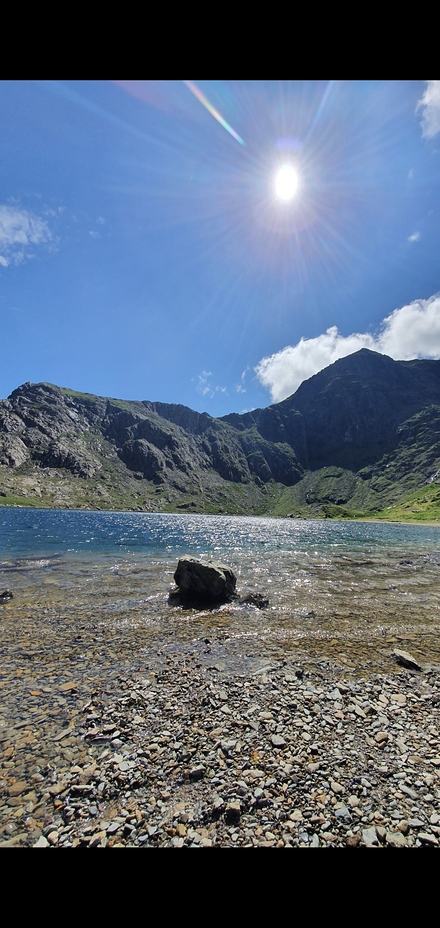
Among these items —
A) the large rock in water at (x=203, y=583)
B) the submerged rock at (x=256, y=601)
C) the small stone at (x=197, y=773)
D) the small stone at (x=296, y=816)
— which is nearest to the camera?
the small stone at (x=296, y=816)

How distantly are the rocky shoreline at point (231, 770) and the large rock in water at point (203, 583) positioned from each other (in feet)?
44.4

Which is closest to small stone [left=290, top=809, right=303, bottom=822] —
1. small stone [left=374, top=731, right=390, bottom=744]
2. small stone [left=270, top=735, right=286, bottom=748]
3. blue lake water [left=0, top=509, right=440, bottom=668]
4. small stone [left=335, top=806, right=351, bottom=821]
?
small stone [left=335, top=806, right=351, bottom=821]

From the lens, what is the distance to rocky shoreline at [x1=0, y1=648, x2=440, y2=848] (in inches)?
254

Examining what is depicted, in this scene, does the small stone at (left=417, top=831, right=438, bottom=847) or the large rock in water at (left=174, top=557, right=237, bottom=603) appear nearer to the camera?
the small stone at (left=417, top=831, right=438, bottom=847)

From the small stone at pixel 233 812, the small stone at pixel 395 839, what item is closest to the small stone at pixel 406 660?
the small stone at pixel 395 839

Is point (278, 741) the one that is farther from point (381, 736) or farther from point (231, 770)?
point (381, 736)

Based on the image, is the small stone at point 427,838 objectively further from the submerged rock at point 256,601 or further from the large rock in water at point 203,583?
the large rock in water at point 203,583

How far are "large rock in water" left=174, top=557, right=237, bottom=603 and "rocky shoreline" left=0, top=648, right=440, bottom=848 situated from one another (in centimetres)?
1354

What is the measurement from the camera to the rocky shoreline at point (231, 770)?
21.2ft

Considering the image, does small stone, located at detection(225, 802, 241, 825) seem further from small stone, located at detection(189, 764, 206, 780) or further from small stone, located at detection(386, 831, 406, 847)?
small stone, located at detection(386, 831, 406, 847)

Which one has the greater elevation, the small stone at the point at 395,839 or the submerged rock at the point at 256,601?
the small stone at the point at 395,839

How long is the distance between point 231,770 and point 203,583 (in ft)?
59.6
